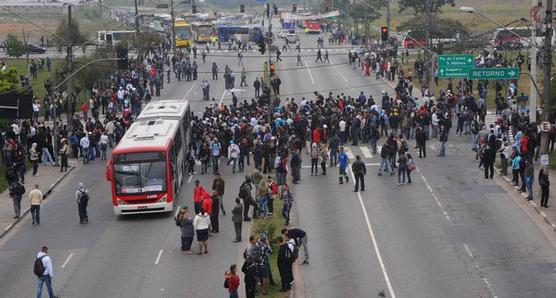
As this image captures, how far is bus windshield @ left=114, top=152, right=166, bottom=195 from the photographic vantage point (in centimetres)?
3653

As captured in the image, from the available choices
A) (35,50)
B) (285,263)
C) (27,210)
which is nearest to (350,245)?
(285,263)

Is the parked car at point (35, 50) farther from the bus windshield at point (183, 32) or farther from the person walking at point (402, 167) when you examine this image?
the person walking at point (402, 167)

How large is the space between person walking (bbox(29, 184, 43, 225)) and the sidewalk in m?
0.85

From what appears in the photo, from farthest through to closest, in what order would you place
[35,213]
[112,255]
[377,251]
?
1. [35,213]
2. [112,255]
3. [377,251]

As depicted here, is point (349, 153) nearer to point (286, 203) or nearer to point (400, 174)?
point (400, 174)

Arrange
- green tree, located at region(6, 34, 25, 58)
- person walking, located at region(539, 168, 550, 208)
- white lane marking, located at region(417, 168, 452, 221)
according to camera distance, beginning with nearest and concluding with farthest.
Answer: white lane marking, located at region(417, 168, 452, 221) → person walking, located at region(539, 168, 550, 208) → green tree, located at region(6, 34, 25, 58)

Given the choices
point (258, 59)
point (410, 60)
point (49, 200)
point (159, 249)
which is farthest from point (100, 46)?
point (159, 249)

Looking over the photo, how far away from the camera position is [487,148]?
4138 centimetres

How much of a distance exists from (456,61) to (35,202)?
30.9 meters

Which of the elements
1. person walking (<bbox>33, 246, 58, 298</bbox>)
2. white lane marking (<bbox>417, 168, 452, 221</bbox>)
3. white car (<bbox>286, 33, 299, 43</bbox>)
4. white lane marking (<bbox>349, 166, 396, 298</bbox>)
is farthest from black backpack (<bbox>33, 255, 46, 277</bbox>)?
white car (<bbox>286, 33, 299, 43</bbox>)

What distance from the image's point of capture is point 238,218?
3278 centimetres

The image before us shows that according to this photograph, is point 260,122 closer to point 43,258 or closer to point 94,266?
point 94,266

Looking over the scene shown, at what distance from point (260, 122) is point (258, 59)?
50.0 m

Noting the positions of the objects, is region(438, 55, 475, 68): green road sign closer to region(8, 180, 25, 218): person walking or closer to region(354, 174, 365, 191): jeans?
region(354, 174, 365, 191): jeans
